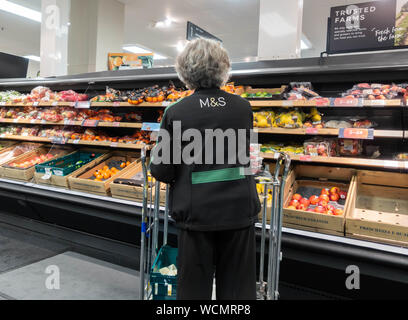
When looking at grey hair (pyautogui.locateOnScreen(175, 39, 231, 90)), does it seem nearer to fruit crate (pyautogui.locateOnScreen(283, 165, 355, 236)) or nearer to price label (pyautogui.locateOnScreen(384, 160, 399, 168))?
fruit crate (pyautogui.locateOnScreen(283, 165, 355, 236))

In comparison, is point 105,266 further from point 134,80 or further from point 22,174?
point 134,80

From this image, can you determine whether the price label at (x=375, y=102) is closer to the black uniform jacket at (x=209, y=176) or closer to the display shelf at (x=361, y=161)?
the display shelf at (x=361, y=161)

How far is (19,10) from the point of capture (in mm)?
7773

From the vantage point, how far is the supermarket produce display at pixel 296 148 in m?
2.32

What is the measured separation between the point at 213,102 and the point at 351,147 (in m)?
1.56

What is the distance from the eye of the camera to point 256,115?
9.11 ft

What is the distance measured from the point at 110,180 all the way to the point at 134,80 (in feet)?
3.79

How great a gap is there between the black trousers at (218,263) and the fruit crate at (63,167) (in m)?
2.34

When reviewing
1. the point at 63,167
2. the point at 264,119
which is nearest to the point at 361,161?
the point at 264,119

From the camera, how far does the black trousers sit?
1.57 m

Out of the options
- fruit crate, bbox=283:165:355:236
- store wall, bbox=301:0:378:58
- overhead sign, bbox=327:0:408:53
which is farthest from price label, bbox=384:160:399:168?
store wall, bbox=301:0:378:58

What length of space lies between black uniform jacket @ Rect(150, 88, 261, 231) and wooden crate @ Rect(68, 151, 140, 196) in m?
1.78

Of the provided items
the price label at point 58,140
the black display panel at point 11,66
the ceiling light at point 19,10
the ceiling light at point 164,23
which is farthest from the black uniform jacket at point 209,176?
the ceiling light at point 19,10

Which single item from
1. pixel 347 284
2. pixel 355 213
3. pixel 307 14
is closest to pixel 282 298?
pixel 347 284
